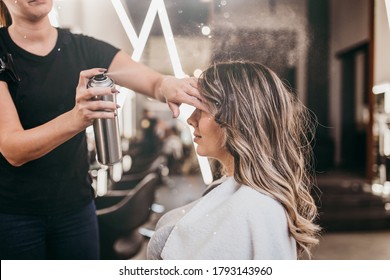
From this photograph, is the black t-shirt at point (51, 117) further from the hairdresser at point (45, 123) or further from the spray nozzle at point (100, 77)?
the spray nozzle at point (100, 77)

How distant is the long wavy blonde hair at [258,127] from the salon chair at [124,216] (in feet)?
2.48

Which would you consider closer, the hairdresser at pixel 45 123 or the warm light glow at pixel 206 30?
the hairdresser at pixel 45 123

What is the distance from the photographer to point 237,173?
61.4 inches

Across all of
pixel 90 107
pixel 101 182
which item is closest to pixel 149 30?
pixel 90 107

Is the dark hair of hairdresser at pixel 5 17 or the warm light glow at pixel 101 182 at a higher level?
the dark hair of hairdresser at pixel 5 17

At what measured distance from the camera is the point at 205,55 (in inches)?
74.9

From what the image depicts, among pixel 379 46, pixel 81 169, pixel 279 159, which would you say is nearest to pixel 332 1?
pixel 379 46

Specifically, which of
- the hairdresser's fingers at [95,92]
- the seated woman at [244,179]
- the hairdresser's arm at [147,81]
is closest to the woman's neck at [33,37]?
the hairdresser's arm at [147,81]

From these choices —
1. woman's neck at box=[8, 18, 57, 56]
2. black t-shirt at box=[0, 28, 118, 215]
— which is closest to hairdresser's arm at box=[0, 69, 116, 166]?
black t-shirt at box=[0, 28, 118, 215]

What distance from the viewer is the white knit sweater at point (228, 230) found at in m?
1.47

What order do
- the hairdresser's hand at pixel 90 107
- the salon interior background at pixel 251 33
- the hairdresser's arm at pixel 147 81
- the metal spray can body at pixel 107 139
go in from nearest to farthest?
the hairdresser's hand at pixel 90 107, the metal spray can body at pixel 107 139, the hairdresser's arm at pixel 147 81, the salon interior background at pixel 251 33

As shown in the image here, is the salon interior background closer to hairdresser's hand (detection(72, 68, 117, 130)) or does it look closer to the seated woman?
the seated woman

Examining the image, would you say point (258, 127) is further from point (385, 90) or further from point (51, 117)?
point (385, 90)

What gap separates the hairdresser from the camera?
5.49 ft
